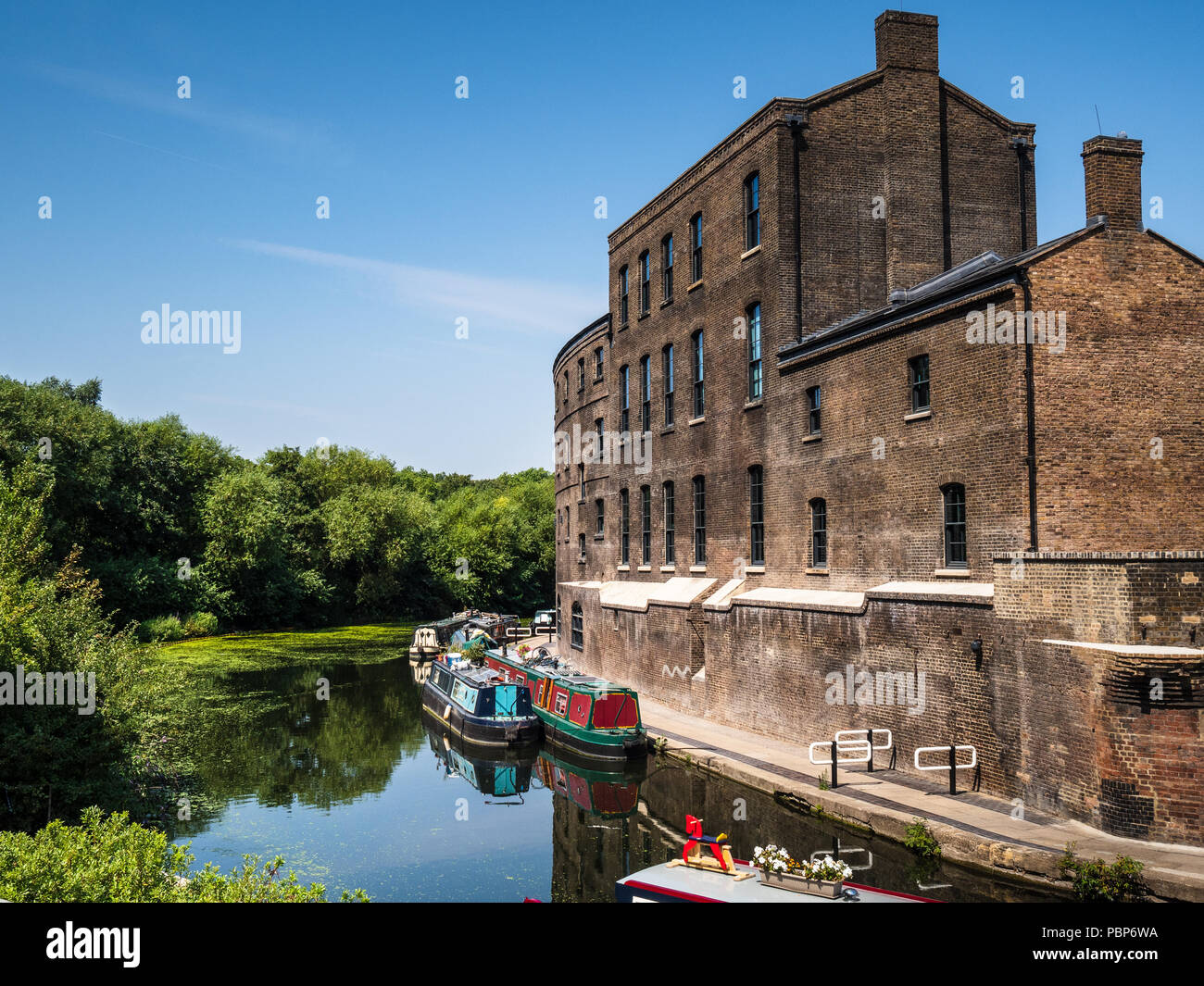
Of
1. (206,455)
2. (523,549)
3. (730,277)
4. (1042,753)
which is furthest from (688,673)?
(523,549)

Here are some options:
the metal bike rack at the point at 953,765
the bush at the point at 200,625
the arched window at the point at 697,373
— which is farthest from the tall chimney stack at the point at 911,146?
the bush at the point at 200,625

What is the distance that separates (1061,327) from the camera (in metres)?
15.3

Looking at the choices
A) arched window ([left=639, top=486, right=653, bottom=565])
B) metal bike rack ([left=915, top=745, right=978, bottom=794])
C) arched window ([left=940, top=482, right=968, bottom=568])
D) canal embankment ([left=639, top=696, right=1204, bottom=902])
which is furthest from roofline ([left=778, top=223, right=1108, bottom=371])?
arched window ([left=639, top=486, right=653, bottom=565])

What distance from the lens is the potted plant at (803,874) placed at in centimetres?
880

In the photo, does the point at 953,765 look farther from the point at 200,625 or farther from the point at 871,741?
the point at 200,625

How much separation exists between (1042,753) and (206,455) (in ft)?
182

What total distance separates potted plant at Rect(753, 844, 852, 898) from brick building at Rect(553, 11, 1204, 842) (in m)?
5.60

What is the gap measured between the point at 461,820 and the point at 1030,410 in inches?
503

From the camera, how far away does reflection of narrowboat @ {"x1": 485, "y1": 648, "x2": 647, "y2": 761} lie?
2100 centimetres

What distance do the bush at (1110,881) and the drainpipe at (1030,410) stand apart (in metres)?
5.35

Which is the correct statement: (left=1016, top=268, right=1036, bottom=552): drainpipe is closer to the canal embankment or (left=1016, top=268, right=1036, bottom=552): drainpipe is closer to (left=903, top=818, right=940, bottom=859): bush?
the canal embankment

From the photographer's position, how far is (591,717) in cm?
2153

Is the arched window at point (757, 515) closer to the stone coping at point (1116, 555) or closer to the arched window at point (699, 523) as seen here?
the arched window at point (699, 523)

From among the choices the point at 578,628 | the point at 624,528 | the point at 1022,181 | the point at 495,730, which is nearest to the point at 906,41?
the point at 1022,181
